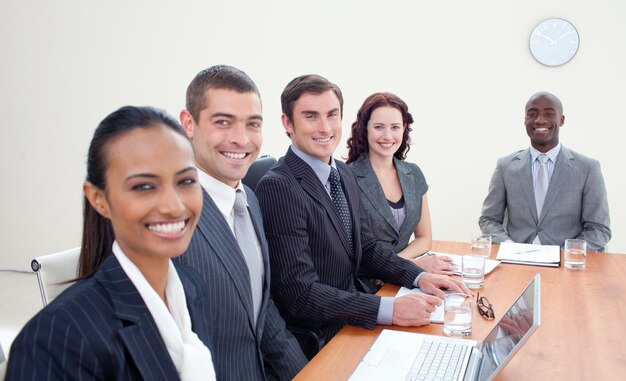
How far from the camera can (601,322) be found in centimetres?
161

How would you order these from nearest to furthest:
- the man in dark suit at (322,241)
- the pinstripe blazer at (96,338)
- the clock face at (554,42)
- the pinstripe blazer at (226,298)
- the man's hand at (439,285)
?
the pinstripe blazer at (96,338) → the pinstripe blazer at (226,298) → the man in dark suit at (322,241) → the man's hand at (439,285) → the clock face at (554,42)

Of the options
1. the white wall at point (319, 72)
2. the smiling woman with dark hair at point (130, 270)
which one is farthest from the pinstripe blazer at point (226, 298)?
the white wall at point (319, 72)

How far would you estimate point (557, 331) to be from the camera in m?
1.54

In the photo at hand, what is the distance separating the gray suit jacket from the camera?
2744mm

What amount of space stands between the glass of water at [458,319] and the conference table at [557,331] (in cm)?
2

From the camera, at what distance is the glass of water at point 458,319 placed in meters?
1.50

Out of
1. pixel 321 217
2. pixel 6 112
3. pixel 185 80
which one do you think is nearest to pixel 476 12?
pixel 185 80

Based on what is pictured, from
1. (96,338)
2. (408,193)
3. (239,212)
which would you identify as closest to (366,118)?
(408,193)

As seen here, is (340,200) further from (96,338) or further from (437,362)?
(96,338)

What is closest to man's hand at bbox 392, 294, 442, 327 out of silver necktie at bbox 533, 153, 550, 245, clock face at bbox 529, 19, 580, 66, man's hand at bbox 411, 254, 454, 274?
man's hand at bbox 411, 254, 454, 274

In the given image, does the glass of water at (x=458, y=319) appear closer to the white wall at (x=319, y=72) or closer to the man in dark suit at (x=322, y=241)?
the man in dark suit at (x=322, y=241)

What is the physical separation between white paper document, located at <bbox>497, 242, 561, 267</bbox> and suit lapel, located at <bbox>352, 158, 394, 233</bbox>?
52 cm

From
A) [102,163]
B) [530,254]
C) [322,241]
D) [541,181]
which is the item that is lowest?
[530,254]

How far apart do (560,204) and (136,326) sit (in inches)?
97.3
